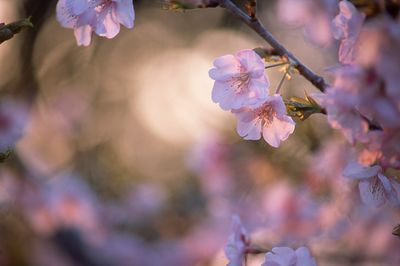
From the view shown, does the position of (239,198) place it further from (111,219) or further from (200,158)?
(111,219)

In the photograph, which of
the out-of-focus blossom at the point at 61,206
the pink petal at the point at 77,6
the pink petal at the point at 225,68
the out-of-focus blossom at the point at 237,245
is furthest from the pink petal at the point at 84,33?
the out-of-focus blossom at the point at 61,206

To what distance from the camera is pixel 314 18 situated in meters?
2.02

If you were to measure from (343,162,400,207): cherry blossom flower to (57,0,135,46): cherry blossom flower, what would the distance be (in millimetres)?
535

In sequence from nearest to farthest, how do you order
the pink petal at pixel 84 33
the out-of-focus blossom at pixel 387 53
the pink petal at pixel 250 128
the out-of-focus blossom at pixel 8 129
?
the out-of-focus blossom at pixel 387 53
the pink petal at pixel 250 128
the pink petal at pixel 84 33
the out-of-focus blossom at pixel 8 129

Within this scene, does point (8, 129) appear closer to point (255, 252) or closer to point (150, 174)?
point (255, 252)

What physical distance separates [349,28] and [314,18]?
74 cm

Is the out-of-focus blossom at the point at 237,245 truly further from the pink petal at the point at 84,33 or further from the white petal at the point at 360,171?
the pink petal at the point at 84,33

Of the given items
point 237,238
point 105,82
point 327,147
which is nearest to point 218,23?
point 105,82

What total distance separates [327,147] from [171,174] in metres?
4.64

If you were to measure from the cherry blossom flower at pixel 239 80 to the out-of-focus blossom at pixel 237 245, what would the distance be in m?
0.31

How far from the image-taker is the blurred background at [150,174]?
3357 mm

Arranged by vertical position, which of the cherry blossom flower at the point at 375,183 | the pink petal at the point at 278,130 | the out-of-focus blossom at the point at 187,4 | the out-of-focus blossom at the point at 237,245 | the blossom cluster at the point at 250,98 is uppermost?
the out-of-focus blossom at the point at 187,4

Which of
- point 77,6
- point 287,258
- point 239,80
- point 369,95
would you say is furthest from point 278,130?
point 77,6

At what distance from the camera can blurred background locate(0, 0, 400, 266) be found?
11.0ft
